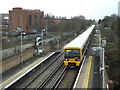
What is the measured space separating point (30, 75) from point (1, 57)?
→ 6.36m

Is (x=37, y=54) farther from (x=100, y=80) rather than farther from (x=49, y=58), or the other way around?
(x=100, y=80)

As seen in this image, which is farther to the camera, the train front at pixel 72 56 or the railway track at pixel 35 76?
the train front at pixel 72 56

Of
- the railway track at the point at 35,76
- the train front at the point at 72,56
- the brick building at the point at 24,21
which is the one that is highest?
the brick building at the point at 24,21

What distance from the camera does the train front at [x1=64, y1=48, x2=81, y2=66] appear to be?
1795 cm

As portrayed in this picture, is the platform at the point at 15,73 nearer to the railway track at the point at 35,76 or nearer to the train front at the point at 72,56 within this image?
the railway track at the point at 35,76

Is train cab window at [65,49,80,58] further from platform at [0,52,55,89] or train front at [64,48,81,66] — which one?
platform at [0,52,55,89]

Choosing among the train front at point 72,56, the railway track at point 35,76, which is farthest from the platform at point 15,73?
the train front at point 72,56

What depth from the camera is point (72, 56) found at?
59.2 ft

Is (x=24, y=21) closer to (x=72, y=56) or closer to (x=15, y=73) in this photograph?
(x=15, y=73)

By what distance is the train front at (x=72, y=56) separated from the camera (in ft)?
58.9

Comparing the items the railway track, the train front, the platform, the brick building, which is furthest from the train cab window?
the brick building

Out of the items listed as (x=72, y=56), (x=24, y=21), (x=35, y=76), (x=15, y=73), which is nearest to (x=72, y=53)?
(x=72, y=56)

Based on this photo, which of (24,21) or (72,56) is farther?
(24,21)

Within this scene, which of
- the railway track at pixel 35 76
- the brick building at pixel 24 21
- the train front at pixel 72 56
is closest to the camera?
the railway track at pixel 35 76
